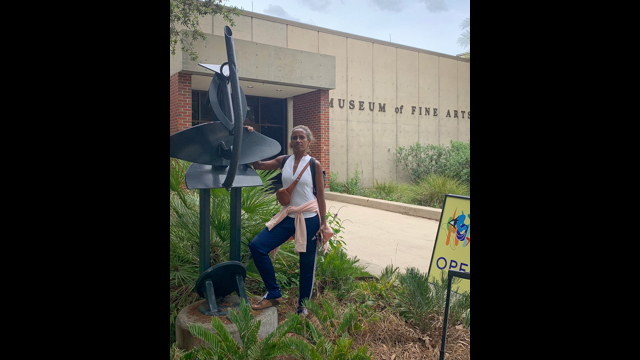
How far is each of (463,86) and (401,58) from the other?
14.6 ft

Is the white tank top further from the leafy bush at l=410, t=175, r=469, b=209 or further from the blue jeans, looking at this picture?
the leafy bush at l=410, t=175, r=469, b=209

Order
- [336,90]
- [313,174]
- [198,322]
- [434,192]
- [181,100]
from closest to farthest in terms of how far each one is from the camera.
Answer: [198,322], [313,174], [181,100], [434,192], [336,90]

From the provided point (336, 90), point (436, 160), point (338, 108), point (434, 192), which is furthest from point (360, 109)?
point (434, 192)

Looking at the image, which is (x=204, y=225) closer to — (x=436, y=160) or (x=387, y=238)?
(x=387, y=238)

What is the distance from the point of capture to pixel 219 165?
3.40m

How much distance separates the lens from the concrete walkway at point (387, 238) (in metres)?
6.60

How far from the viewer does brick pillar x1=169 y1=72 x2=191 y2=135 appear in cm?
1176

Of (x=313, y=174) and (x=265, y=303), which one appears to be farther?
(x=313, y=174)

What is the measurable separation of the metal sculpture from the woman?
244 mm

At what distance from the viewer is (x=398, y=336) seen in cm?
343

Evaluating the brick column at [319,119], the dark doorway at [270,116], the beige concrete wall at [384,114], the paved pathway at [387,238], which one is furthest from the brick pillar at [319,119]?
the beige concrete wall at [384,114]

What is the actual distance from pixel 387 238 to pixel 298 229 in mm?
4807

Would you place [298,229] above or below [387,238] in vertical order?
above
